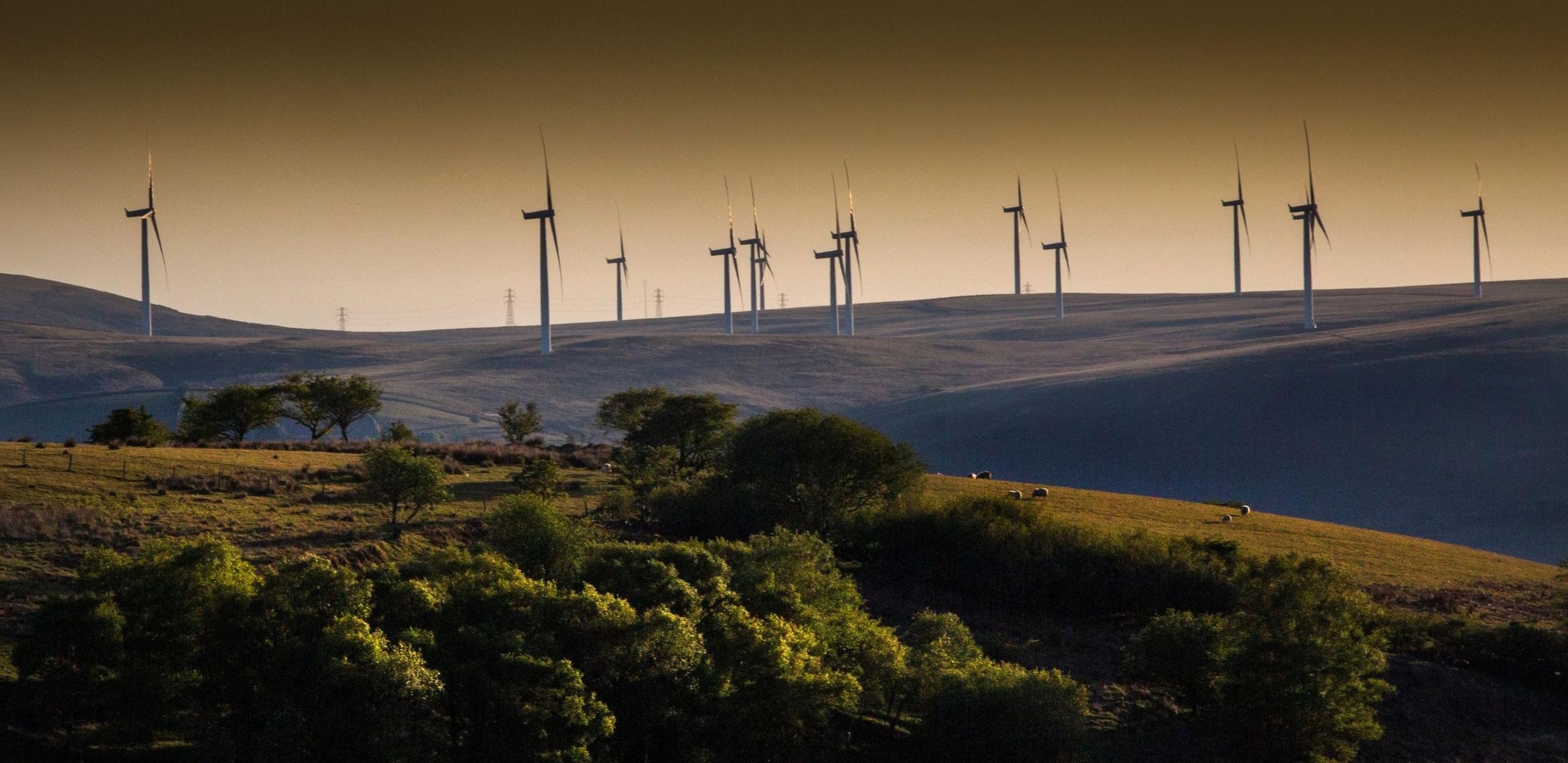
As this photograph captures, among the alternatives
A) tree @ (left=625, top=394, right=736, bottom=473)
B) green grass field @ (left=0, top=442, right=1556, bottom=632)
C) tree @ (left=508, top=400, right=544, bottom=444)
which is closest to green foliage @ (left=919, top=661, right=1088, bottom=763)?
green grass field @ (left=0, top=442, right=1556, bottom=632)

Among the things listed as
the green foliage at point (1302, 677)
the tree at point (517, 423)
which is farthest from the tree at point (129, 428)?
the green foliage at point (1302, 677)

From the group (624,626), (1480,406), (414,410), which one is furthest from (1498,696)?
(414,410)

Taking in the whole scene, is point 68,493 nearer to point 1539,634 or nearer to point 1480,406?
point 1539,634

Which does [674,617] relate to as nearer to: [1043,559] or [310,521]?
[310,521]

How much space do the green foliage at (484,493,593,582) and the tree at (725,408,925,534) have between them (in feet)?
53.3

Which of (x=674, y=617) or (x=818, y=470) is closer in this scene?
(x=674, y=617)

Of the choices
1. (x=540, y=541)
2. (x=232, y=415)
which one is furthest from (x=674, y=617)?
(x=232, y=415)

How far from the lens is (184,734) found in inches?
1487

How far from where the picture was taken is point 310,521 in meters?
57.2

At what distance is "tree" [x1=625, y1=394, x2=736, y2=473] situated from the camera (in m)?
83.4

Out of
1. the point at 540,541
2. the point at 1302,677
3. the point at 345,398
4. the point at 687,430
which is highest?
the point at 345,398

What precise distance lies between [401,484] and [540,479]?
987 centimetres

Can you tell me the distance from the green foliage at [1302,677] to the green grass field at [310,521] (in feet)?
53.1

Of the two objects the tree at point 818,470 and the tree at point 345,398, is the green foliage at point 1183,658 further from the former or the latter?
the tree at point 345,398
